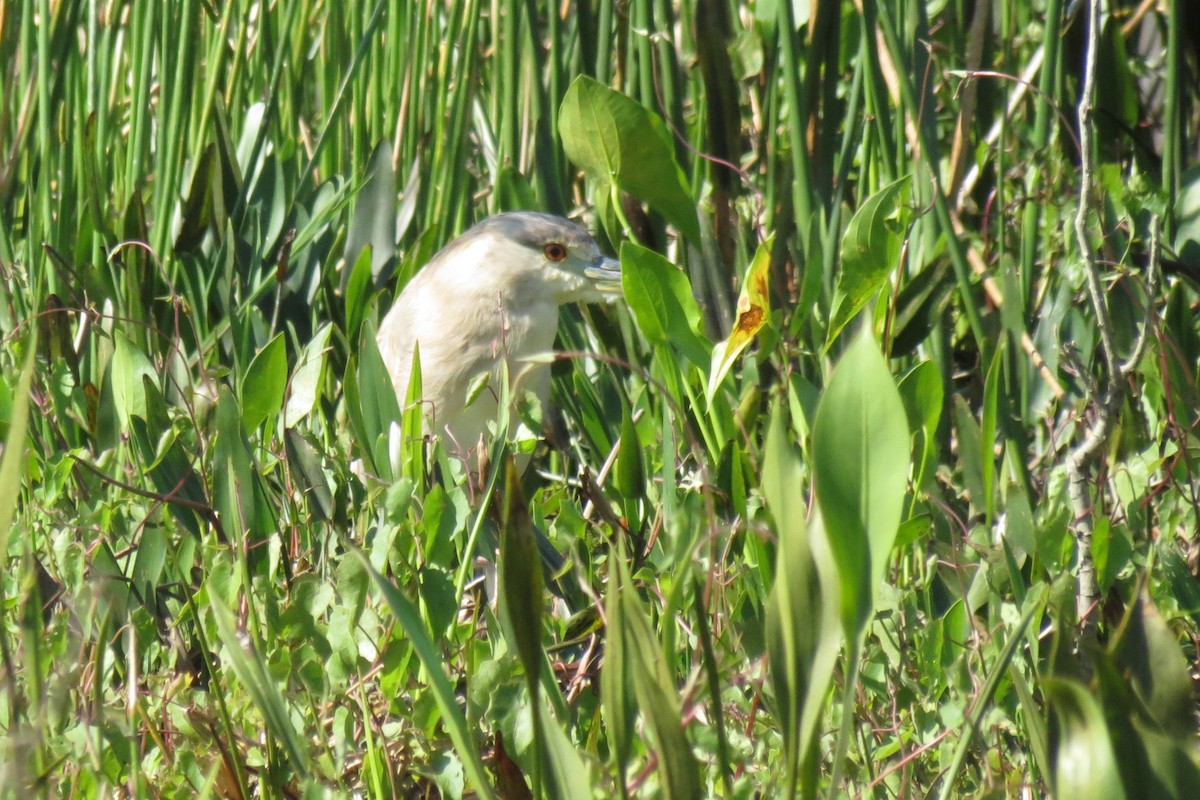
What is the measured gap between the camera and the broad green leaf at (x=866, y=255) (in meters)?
1.45

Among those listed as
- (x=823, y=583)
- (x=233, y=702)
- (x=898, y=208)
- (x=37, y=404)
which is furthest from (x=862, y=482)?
(x=37, y=404)

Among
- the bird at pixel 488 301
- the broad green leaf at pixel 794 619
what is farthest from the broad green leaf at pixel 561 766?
the bird at pixel 488 301

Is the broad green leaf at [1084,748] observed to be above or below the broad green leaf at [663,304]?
below

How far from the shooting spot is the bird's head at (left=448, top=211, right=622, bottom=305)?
95.3 inches

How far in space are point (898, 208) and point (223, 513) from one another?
0.93 m

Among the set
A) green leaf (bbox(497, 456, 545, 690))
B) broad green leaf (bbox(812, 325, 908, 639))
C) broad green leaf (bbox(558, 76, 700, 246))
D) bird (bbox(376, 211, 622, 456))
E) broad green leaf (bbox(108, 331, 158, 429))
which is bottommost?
bird (bbox(376, 211, 622, 456))

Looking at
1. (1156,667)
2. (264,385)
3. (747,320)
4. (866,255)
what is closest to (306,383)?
(264,385)

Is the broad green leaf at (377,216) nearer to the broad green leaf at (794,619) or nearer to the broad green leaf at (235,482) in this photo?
the broad green leaf at (235,482)

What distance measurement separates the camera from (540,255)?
2453mm

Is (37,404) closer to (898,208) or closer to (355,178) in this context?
(355,178)

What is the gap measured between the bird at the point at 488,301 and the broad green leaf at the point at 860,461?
1.55 meters

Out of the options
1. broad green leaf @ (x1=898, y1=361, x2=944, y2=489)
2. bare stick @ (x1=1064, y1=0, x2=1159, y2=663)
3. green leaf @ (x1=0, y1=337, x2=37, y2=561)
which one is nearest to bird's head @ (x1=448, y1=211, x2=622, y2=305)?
broad green leaf @ (x1=898, y1=361, x2=944, y2=489)

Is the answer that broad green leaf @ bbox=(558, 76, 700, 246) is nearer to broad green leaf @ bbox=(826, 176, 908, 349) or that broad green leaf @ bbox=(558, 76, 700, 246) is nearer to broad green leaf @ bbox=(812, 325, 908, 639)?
broad green leaf @ bbox=(826, 176, 908, 349)

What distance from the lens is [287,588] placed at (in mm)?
1523
